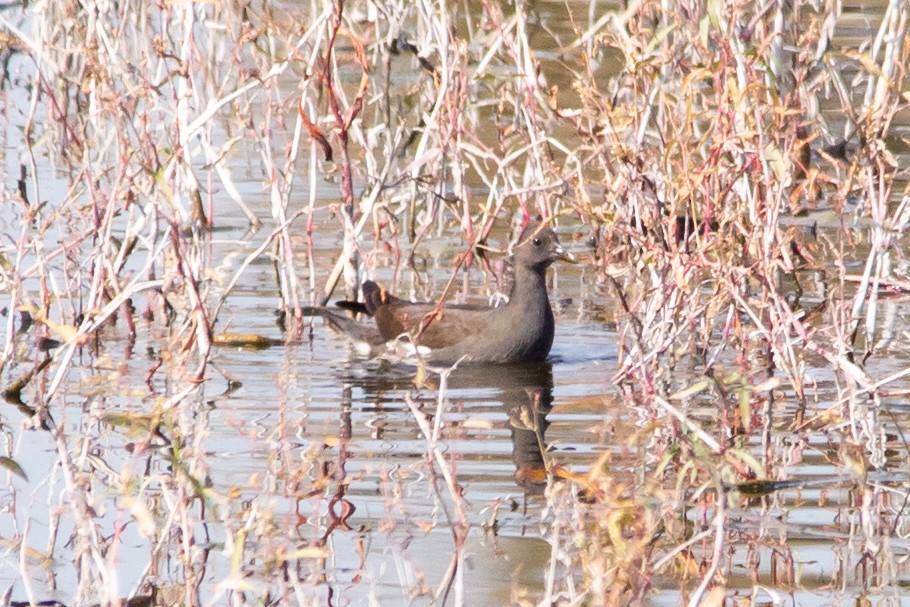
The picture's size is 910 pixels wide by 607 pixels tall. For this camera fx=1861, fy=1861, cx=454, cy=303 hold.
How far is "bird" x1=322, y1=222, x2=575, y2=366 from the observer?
1048 cm

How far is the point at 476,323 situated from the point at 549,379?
2.50 ft

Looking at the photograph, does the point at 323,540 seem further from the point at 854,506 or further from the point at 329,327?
the point at 329,327

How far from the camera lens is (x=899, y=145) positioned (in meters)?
15.3

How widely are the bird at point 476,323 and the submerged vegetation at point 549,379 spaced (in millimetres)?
277

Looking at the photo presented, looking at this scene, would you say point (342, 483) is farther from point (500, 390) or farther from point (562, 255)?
point (562, 255)

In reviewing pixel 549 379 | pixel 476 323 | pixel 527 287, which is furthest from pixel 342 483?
pixel 527 287

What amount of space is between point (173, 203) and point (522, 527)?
5.65 feet

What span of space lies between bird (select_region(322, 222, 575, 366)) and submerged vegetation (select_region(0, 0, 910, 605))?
10.9 inches

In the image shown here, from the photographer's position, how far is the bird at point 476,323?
10477mm

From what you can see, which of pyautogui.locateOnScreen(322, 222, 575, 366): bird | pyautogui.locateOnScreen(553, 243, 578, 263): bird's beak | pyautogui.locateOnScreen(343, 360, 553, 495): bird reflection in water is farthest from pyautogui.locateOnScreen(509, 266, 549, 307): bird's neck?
pyautogui.locateOnScreen(343, 360, 553, 495): bird reflection in water

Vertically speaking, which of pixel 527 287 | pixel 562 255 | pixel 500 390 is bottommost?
pixel 500 390

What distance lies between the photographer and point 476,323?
10.7 meters

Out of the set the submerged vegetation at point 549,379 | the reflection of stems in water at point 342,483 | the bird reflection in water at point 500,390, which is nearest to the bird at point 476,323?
the bird reflection in water at point 500,390

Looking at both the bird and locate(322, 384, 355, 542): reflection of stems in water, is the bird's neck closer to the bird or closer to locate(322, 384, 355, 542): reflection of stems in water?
the bird
